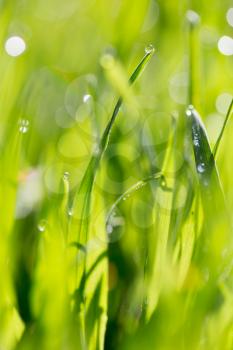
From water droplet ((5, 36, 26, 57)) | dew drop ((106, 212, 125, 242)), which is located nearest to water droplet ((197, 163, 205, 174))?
dew drop ((106, 212, 125, 242))

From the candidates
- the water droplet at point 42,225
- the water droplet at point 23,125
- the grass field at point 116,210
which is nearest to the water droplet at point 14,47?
the grass field at point 116,210

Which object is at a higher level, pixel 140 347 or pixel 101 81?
pixel 101 81

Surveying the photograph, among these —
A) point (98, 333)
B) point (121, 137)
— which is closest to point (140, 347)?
point (98, 333)

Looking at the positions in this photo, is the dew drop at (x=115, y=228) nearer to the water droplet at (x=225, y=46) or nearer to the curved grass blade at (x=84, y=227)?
the curved grass blade at (x=84, y=227)

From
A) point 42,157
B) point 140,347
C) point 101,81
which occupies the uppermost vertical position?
point 101,81

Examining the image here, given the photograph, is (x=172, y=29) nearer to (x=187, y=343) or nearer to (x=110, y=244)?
(x=110, y=244)

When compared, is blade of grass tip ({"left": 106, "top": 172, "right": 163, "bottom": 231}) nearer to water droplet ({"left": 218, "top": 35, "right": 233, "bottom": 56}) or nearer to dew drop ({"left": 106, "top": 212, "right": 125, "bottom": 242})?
dew drop ({"left": 106, "top": 212, "right": 125, "bottom": 242})
